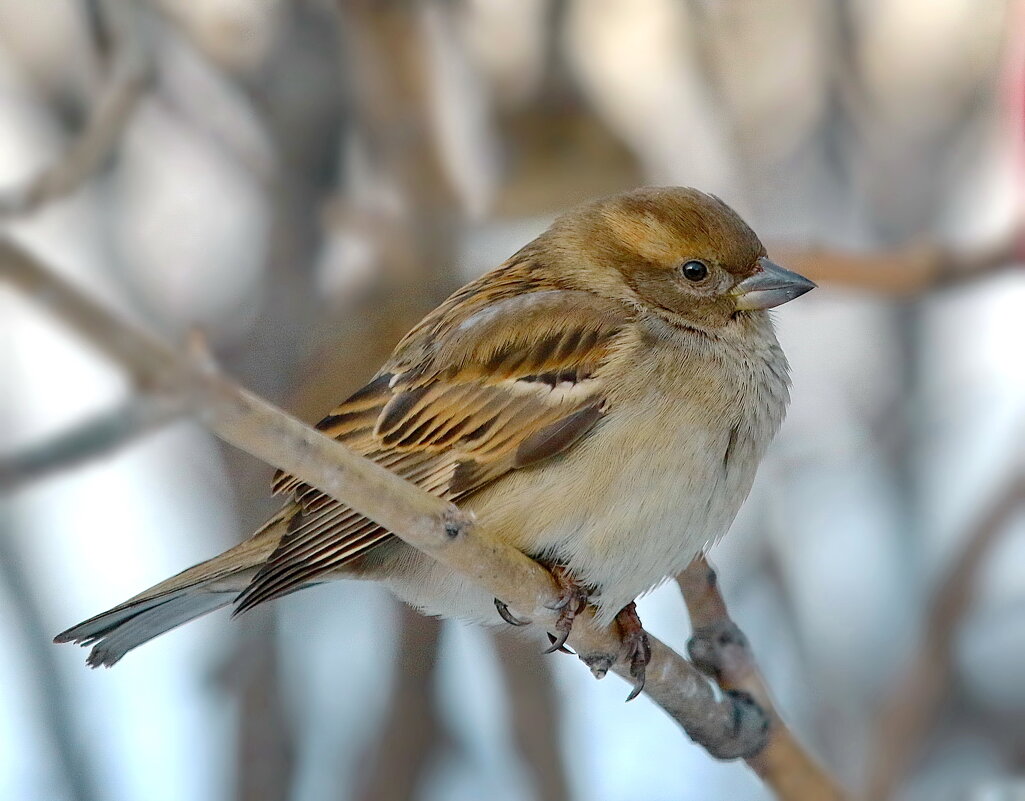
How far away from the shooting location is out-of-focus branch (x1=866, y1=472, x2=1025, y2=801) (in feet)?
14.9

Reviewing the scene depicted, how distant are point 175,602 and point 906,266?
252 cm

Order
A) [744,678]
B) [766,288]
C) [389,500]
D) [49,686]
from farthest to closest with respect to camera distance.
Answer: [49,686]
[766,288]
[744,678]
[389,500]

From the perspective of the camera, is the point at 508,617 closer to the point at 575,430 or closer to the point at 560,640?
the point at 560,640

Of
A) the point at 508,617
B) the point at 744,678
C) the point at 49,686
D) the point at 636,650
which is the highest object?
the point at 49,686

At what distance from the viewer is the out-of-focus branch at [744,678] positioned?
305 centimetres

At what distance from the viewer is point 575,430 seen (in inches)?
123

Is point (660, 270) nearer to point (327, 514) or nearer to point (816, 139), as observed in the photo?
point (327, 514)

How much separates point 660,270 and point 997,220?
130 inches

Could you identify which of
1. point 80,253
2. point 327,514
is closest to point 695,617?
point 327,514

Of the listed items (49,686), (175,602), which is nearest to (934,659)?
(175,602)

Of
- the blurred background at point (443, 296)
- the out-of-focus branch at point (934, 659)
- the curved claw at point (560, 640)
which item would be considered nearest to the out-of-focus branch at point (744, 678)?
the curved claw at point (560, 640)

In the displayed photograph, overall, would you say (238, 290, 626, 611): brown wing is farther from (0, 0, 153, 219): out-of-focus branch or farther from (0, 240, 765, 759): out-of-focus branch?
(0, 0, 153, 219): out-of-focus branch

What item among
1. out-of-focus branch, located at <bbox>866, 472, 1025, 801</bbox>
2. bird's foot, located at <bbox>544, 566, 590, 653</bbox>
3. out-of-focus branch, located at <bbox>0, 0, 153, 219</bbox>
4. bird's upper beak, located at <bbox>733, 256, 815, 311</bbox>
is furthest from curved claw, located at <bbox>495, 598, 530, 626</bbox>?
out-of-focus branch, located at <bbox>866, 472, 1025, 801</bbox>

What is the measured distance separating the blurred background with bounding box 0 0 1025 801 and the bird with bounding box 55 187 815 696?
0.99 meters
